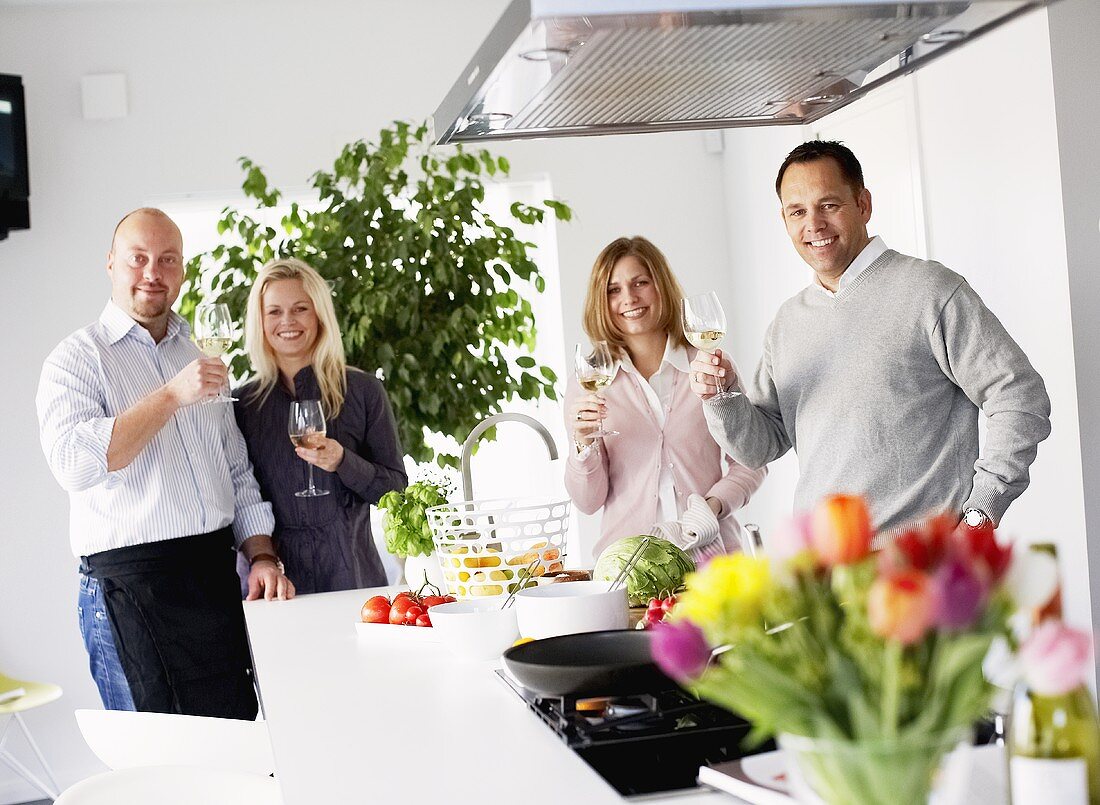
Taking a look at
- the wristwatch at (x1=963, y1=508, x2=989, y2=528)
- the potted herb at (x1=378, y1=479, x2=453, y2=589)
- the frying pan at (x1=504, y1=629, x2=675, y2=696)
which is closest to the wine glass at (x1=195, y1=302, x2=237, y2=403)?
the potted herb at (x1=378, y1=479, x2=453, y2=589)

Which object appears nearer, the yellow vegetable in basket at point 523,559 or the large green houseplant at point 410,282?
the yellow vegetable in basket at point 523,559

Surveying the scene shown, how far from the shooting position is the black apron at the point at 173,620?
9.58 feet

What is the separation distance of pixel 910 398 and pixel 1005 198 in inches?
A: 48.1

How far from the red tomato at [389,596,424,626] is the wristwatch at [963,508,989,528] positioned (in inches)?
40.0

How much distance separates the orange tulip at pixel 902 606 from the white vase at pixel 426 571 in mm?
1882

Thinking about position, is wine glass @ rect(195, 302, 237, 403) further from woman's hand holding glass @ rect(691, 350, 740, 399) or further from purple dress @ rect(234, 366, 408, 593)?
woman's hand holding glass @ rect(691, 350, 740, 399)

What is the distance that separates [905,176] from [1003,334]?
167 cm

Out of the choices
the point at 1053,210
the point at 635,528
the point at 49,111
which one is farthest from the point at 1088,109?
the point at 49,111

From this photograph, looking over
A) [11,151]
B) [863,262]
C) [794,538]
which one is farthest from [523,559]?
[11,151]

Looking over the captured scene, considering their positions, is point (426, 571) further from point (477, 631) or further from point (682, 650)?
point (682, 650)

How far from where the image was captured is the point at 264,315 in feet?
10.8

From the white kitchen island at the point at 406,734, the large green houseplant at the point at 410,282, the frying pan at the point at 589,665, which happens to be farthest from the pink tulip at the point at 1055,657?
the large green houseplant at the point at 410,282

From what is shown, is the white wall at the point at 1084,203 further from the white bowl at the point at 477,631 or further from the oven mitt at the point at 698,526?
the white bowl at the point at 477,631

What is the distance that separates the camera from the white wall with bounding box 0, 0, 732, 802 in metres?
4.64
